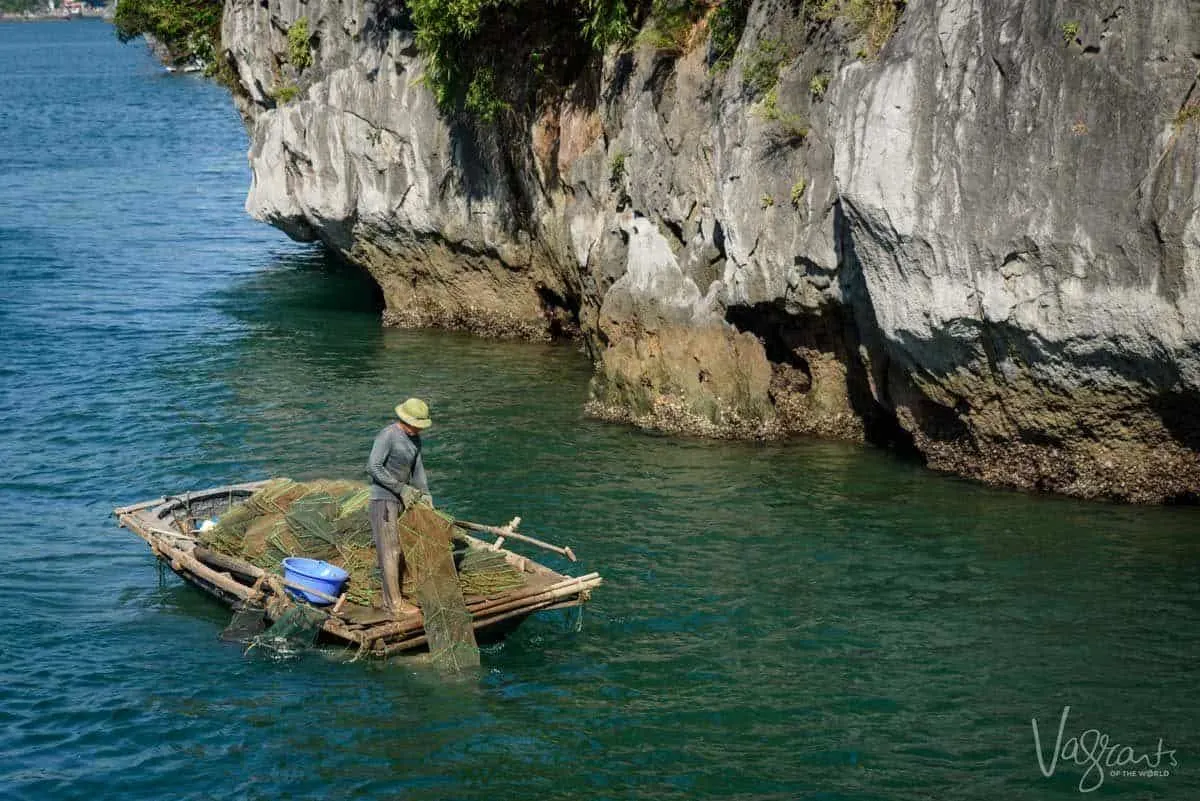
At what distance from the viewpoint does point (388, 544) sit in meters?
14.9

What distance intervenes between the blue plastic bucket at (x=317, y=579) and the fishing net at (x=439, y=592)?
36.8 inches

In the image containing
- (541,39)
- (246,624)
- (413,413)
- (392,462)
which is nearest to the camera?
(413,413)

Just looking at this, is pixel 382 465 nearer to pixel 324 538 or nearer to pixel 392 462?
pixel 392 462

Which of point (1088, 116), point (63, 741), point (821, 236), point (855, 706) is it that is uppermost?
point (1088, 116)

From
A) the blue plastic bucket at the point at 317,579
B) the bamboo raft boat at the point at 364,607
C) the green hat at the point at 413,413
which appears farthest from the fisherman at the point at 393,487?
the blue plastic bucket at the point at 317,579

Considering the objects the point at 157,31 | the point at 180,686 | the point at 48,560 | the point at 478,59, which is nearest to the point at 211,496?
the point at 48,560

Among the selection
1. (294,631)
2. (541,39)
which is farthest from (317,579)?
(541,39)

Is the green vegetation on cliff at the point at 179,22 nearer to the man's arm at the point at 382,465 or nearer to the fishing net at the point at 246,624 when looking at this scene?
the fishing net at the point at 246,624

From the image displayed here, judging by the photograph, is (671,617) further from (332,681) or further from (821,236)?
(821,236)

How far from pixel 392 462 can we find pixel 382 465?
139 millimetres

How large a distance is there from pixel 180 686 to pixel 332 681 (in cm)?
166

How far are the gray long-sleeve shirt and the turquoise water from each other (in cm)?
192

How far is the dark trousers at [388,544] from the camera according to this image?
14.9 m

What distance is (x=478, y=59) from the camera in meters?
27.5
